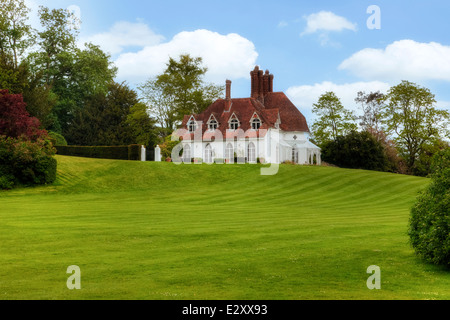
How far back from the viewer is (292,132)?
64.0 meters

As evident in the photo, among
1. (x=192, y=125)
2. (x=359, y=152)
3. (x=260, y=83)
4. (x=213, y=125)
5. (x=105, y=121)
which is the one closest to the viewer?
(x=359, y=152)

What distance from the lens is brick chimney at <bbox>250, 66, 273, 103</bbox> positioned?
6794 cm

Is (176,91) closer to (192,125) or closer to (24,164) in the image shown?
(192,125)

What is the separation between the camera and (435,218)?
37.5 ft

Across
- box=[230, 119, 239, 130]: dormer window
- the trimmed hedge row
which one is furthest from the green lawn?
box=[230, 119, 239, 130]: dormer window

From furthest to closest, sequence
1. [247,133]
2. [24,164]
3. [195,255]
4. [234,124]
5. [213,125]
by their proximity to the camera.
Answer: [213,125]
[234,124]
[247,133]
[24,164]
[195,255]

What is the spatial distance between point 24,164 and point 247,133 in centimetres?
2843

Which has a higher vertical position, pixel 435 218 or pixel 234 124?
pixel 234 124

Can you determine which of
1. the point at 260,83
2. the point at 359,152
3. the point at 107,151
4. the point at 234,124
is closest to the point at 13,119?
the point at 107,151

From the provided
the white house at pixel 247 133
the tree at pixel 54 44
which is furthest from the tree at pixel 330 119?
the tree at pixel 54 44

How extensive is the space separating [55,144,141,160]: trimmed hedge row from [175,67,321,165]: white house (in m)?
8.72

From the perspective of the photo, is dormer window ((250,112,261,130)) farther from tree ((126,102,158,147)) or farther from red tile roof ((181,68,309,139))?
tree ((126,102,158,147))
